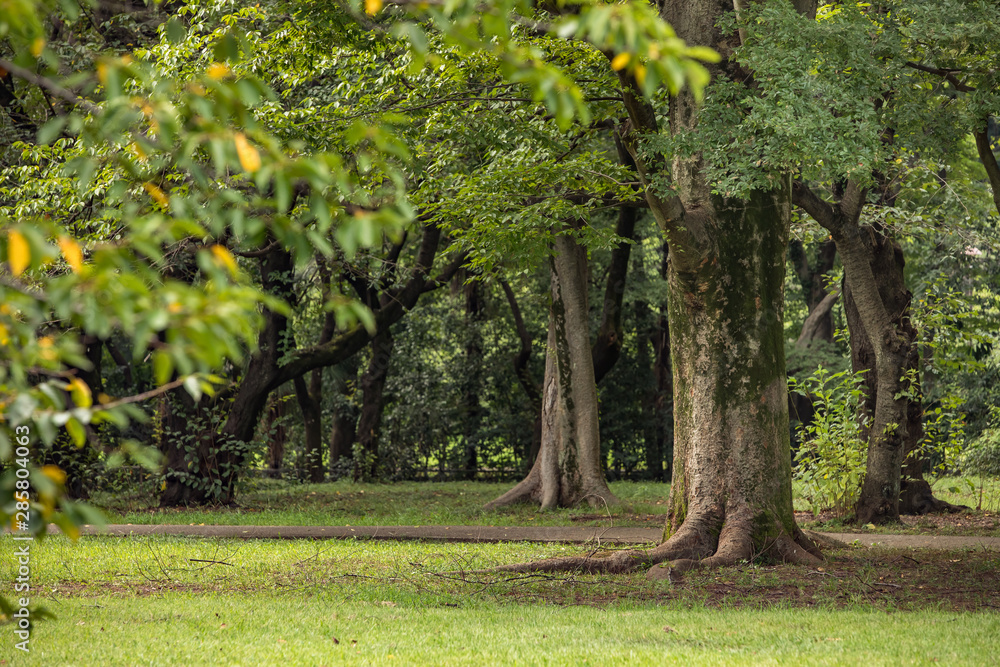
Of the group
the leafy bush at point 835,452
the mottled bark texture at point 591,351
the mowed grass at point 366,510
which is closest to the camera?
the leafy bush at point 835,452

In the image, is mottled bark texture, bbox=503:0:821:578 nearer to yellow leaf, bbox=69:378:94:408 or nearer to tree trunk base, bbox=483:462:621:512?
tree trunk base, bbox=483:462:621:512

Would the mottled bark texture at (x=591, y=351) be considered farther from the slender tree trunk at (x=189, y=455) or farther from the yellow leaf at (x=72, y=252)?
the yellow leaf at (x=72, y=252)

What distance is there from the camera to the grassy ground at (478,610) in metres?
5.89

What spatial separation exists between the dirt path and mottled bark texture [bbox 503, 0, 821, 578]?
1791mm

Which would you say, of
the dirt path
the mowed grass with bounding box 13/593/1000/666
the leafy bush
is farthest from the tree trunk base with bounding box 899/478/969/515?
the mowed grass with bounding box 13/593/1000/666

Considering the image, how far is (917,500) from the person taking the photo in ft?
47.2

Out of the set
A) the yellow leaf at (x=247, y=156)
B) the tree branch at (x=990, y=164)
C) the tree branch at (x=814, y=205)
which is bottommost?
the yellow leaf at (x=247, y=156)

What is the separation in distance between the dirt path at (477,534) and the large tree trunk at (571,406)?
9.20ft

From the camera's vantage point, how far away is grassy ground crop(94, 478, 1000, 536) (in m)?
Answer: 13.8

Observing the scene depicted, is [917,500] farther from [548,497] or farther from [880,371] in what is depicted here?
[548,497]

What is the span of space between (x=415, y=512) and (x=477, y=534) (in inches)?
157

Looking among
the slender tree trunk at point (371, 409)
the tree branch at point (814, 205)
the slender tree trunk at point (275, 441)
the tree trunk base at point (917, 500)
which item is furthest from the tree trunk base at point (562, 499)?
the slender tree trunk at point (275, 441)

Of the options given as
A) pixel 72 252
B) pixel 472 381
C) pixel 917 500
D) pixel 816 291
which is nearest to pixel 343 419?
pixel 472 381

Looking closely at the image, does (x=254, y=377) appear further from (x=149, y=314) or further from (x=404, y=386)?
(x=149, y=314)
